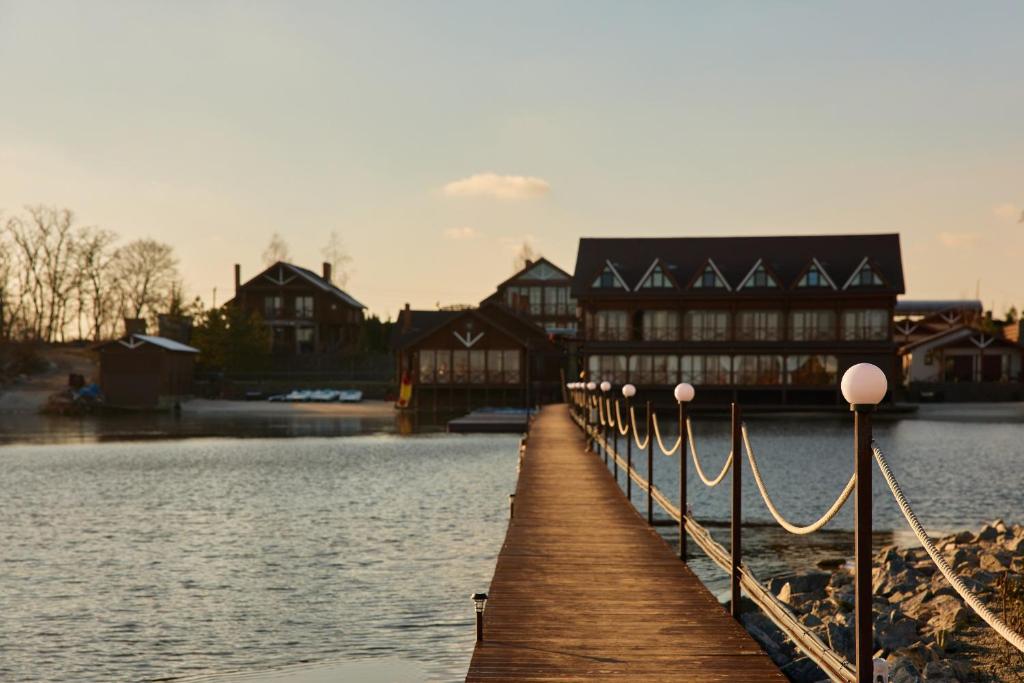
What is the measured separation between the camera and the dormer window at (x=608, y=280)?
67.1 m

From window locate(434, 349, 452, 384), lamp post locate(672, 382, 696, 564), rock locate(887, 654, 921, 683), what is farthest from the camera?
window locate(434, 349, 452, 384)

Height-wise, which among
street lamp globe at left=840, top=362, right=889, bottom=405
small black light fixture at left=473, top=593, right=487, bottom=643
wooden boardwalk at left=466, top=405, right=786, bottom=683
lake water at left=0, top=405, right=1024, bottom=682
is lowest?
lake water at left=0, top=405, right=1024, bottom=682

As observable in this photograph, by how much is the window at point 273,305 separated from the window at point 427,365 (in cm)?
2314

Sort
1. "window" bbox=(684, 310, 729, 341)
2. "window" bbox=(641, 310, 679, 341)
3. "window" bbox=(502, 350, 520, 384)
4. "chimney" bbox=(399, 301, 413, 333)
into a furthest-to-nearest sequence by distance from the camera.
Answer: "chimney" bbox=(399, 301, 413, 333) → "window" bbox=(502, 350, 520, 384) → "window" bbox=(641, 310, 679, 341) → "window" bbox=(684, 310, 729, 341)

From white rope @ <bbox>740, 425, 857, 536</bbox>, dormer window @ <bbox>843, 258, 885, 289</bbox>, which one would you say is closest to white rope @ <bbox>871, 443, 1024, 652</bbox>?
white rope @ <bbox>740, 425, 857, 536</bbox>

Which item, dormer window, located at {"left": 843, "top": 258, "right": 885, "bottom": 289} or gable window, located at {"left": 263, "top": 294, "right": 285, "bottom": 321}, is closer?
dormer window, located at {"left": 843, "top": 258, "right": 885, "bottom": 289}

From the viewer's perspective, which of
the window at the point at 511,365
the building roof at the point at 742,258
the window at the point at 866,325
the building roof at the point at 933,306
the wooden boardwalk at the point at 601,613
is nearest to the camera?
the wooden boardwalk at the point at 601,613

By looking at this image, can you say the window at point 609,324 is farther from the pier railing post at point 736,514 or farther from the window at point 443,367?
the pier railing post at point 736,514

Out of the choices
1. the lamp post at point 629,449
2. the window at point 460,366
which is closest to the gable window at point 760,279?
the window at point 460,366

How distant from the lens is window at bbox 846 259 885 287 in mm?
64438

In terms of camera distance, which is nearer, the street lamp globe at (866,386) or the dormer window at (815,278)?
the street lamp globe at (866,386)

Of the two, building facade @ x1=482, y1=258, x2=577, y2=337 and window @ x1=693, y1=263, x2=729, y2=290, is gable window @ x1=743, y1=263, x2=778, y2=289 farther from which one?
building facade @ x1=482, y1=258, x2=577, y2=337

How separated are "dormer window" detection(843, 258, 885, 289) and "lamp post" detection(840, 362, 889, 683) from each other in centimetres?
6231

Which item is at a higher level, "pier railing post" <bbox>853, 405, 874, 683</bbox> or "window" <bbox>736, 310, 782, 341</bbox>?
"window" <bbox>736, 310, 782, 341</bbox>
